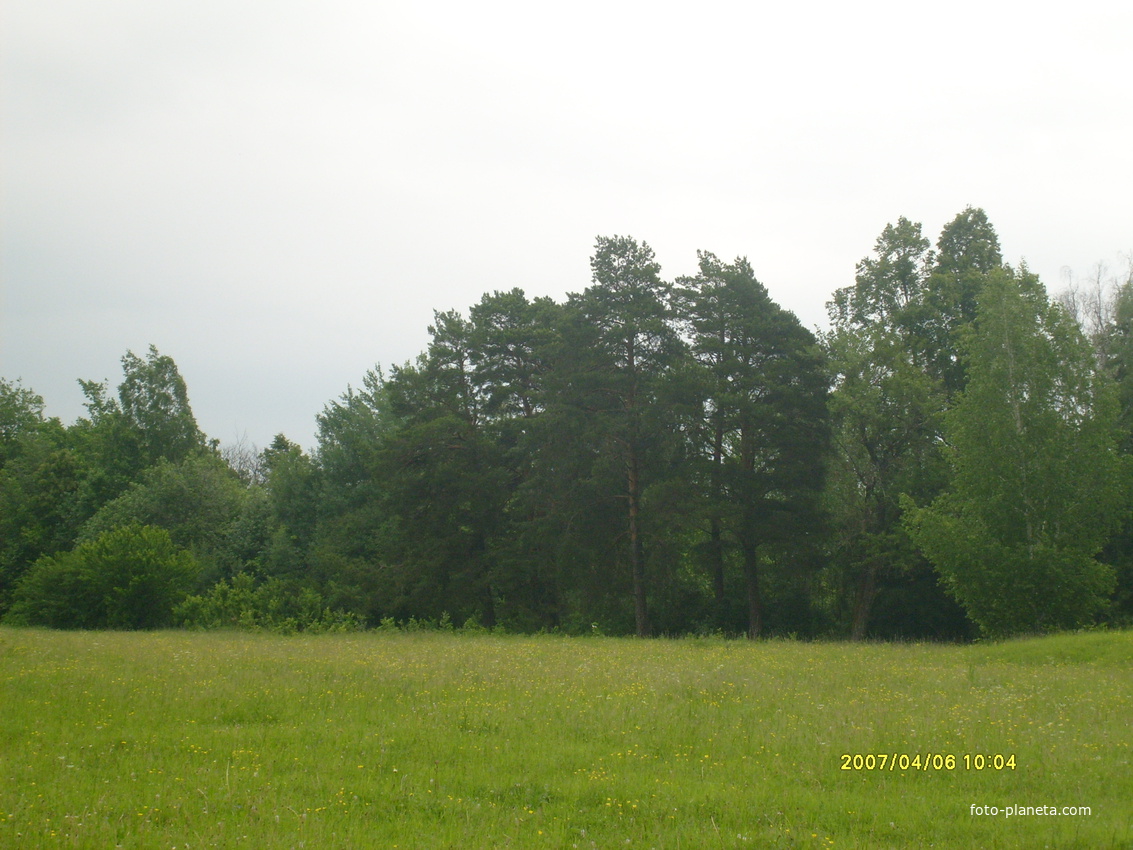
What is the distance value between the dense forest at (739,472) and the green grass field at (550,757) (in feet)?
40.7

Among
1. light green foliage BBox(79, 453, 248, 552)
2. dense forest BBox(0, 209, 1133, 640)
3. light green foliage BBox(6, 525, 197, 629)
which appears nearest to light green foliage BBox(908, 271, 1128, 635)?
dense forest BBox(0, 209, 1133, 640)

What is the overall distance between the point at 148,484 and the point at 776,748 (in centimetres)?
5542

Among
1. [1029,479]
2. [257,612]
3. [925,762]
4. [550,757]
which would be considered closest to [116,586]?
[257,612]

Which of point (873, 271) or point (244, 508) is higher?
point (873, 271)

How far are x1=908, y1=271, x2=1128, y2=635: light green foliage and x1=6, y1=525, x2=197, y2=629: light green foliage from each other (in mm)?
30000

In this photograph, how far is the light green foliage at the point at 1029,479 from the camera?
24891 mm

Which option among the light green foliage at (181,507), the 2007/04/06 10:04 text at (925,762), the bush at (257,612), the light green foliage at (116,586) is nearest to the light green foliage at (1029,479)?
the 2007/04/06 10:04 text at (925,762)

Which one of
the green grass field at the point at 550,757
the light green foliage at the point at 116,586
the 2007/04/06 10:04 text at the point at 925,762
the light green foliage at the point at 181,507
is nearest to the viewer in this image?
the green grass field at the point at 550,757

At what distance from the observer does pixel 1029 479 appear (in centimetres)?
2550

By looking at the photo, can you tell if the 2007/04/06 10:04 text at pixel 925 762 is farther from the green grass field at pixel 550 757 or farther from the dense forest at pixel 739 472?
the dense forest at pixel 739 472

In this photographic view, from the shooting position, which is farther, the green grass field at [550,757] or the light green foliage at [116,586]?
the light green foliage at [116,586]

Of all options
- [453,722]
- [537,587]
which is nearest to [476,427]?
[537,587]

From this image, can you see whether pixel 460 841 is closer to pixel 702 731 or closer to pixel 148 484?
pixel 702 731

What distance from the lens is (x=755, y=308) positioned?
33.8 meters
